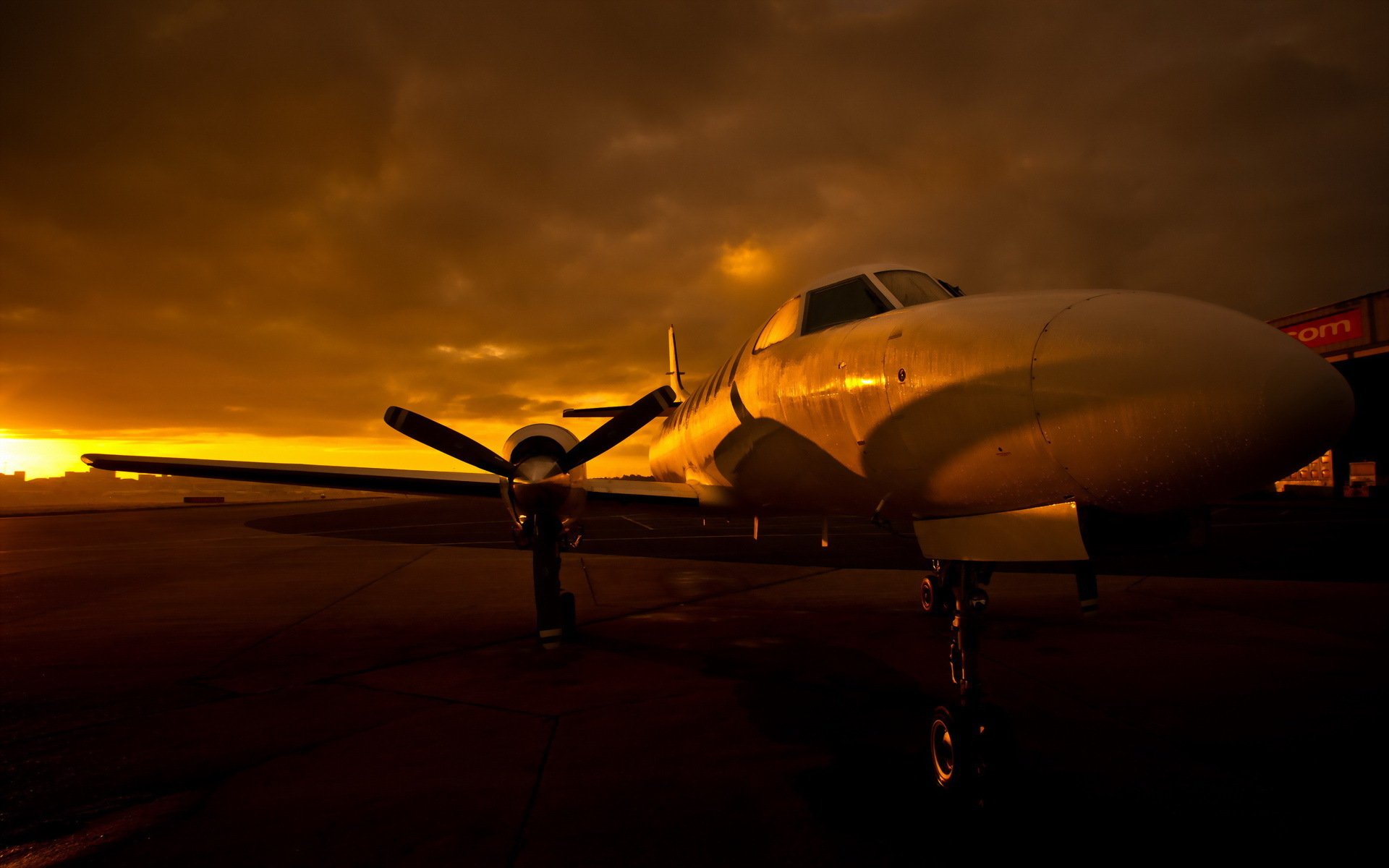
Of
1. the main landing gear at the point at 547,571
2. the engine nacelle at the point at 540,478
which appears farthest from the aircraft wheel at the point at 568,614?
the engine nacelle at the point at 540,478

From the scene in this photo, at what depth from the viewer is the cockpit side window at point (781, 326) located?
5320mm

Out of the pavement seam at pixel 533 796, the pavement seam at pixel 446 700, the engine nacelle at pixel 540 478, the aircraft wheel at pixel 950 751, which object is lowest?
the pavement seam at pixel 446 700

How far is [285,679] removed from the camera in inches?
243

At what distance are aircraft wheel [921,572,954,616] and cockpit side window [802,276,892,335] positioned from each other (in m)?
4.61

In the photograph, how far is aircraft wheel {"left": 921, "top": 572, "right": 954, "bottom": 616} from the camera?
27.0 feet

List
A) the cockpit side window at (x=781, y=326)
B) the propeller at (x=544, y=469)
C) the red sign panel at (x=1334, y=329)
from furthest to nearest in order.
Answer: the red sign panel at (x=1334, y=329) < the propeller at (x=544, y=469) < the cockpit side window at (x=781, y=326)

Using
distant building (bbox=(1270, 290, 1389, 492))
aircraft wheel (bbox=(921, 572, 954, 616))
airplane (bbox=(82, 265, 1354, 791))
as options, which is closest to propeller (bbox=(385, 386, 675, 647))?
airplane (bbox=(82, 265, 1354, 791))

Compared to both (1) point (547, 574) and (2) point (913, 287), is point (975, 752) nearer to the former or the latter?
(2) point (913, 287)

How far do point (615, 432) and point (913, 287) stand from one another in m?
3.49

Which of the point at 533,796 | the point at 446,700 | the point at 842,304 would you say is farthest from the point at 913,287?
the point at 446,700

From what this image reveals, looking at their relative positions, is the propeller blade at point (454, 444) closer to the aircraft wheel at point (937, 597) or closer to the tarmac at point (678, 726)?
the tarmac at point (678, 726)

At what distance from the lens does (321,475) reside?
298 inches

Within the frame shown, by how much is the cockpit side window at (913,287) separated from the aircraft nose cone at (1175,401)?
1.79m

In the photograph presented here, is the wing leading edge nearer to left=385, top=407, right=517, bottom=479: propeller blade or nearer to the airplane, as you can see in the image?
left=385, top=407, right=517, bottom=479: propeller blade
